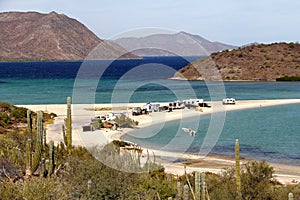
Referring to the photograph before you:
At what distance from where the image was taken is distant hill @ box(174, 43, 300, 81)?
9562 centimetres

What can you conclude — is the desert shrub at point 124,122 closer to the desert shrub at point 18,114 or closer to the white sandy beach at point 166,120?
the white sandy beach at point 166,120

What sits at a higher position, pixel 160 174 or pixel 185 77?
pixel 185 77

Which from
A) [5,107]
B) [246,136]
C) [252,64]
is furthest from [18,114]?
[252,64]

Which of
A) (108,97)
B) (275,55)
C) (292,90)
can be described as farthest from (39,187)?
(275,55)

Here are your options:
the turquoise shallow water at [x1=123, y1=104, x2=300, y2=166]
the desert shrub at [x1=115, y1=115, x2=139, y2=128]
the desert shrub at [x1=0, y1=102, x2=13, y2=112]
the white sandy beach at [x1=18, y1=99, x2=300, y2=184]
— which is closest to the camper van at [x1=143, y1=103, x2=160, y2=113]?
the white sandy beach at [x1=18, y1=99, x2=300, y2=184]

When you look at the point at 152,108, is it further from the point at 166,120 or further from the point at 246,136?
the point at 246,136

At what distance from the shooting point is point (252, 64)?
330ft

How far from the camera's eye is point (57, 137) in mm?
29734

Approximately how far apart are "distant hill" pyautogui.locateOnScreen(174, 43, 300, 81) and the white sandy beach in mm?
39935

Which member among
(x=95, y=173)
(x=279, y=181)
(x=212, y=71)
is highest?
(x=212, y=71)

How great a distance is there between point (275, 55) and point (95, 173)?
95799mm

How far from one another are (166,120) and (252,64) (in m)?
63.7

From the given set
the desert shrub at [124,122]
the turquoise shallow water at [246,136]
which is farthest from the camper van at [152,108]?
the desert shrub at [124,122]

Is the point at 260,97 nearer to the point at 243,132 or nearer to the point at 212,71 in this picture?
the point at 243,132
